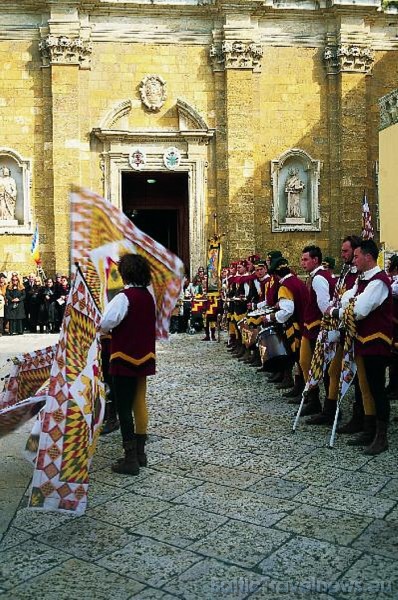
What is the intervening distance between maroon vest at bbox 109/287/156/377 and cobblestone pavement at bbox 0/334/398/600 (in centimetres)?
90

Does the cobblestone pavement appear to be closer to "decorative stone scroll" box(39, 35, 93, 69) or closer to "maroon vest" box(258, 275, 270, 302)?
"maroon vest" box(258, 275, 270, 302)

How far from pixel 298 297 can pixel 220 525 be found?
432 centimetres

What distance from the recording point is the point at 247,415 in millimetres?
7262

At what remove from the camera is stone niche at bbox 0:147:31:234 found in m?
18.0

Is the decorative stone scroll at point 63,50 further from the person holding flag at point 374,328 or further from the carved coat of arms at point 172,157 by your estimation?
the person holding flag at point 374,328

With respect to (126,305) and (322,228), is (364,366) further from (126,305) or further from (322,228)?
(322,228)

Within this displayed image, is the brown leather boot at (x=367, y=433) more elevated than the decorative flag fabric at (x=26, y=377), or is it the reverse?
the decorative flag fabric at (x=26, y=377)

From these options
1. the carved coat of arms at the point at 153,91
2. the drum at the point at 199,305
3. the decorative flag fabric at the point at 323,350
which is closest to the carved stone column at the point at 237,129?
the carved coat of arms at the point at 153,91

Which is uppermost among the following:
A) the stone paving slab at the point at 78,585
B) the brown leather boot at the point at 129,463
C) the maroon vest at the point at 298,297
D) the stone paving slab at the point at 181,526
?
the maroon vest at the point at 298,297

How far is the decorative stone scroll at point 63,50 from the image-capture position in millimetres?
17609

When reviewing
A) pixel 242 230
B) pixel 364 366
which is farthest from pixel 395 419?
pixel 242 230

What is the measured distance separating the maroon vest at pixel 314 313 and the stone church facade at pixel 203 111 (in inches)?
445

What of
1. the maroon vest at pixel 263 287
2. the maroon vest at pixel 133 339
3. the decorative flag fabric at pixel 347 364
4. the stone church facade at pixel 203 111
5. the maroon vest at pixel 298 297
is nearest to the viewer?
the maroon vest at pixel 133 339

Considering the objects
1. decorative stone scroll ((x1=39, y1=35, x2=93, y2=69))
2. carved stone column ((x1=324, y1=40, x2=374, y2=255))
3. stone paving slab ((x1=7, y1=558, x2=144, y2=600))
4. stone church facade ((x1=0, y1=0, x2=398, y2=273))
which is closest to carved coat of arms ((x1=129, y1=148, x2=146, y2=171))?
stone church facade ((x1=0, y1=0, x2=398, y2=273))
